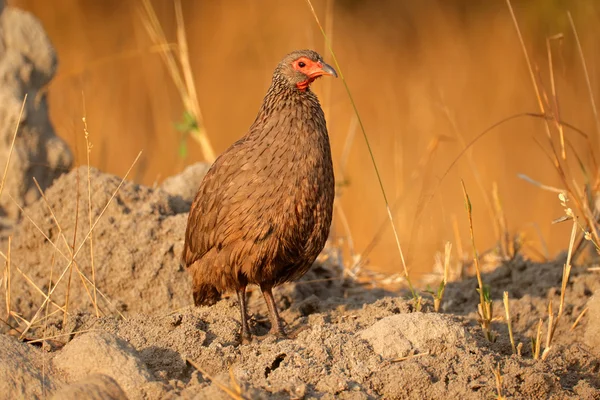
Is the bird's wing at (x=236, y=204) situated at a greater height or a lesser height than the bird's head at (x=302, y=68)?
lesser

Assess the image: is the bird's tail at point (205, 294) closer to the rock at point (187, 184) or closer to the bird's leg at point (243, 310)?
the bird's leg at point (243, 310)

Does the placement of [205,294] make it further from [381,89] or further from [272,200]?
[381,89]

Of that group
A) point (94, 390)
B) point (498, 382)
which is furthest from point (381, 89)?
point (94, 390)

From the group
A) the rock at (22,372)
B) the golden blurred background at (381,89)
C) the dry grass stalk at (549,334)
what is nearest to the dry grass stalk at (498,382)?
the dry grass stalk at (549,334)

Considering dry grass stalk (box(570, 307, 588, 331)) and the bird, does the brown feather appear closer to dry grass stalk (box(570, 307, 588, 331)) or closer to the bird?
the bird

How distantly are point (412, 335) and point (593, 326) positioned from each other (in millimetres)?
1160

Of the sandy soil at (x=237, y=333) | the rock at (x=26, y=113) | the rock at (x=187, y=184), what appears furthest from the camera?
the rock at (x=187, y=184)

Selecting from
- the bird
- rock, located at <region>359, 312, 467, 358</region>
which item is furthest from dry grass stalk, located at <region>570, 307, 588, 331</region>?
the bird

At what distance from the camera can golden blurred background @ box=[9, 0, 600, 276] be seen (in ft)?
30.4

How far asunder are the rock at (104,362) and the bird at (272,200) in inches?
41.1

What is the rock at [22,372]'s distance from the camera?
10.7ft

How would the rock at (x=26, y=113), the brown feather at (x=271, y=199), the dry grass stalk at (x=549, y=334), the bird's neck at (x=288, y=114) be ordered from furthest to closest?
the rock at (x=26, y=113) → the bird's neck at (x=288, y=114) → the brown feather at (x=271, y=199) → the dry grass stalk at (x=549, y=334)

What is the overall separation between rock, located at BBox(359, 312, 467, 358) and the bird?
71cm

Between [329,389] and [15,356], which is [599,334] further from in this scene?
[15,356]
